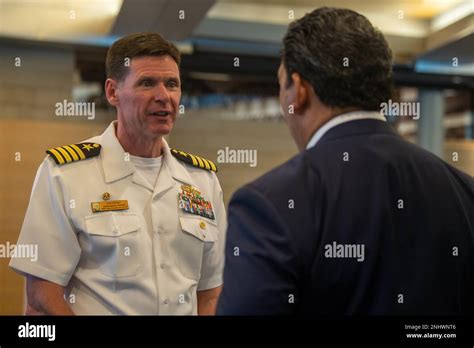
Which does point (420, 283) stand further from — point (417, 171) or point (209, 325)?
point (209, 325)

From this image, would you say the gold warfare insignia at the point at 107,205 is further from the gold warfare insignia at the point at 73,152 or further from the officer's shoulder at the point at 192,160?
the officer's shoulder at the point at 192,160

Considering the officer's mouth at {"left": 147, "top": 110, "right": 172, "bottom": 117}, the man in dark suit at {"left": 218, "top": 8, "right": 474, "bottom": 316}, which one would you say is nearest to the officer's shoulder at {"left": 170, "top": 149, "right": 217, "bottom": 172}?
the officer's mouth at {"left": 147, "top": 110, "right": 172, "bottom": 117}

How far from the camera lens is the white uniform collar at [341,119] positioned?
94 centimetres

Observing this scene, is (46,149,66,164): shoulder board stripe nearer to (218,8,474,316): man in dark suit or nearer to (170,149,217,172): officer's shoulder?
(170,149,217,172): officer's shoulder

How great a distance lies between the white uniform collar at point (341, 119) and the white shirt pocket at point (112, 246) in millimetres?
652

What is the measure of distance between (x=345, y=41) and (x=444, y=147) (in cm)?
463

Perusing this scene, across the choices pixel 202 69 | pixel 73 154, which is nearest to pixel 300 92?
pixel 73 154

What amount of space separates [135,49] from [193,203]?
1.47 ft

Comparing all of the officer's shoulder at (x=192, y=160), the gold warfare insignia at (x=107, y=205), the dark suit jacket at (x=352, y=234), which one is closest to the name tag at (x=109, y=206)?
the gold warfare insignia at (x=107, y=205)

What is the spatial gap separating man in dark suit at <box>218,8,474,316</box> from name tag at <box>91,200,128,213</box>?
2.05 ft

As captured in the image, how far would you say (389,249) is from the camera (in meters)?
0.91

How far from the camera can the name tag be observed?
1.44 m

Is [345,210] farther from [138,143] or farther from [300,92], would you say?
[138,143]

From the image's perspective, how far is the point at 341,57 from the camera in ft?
3.06
